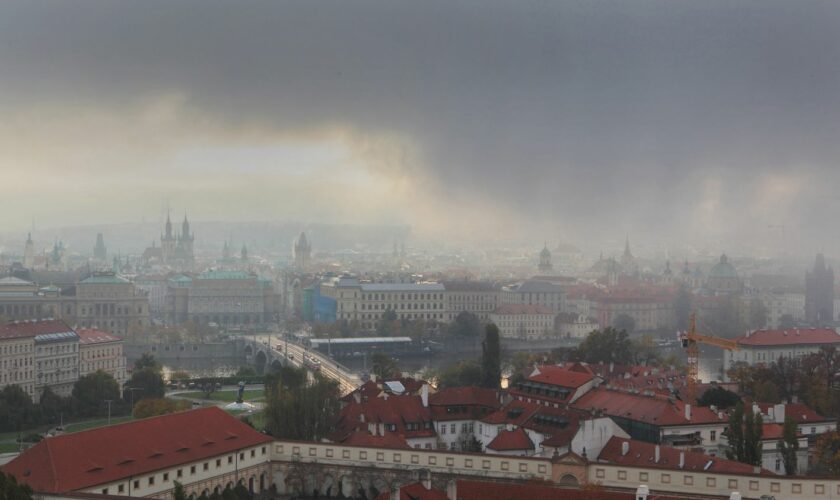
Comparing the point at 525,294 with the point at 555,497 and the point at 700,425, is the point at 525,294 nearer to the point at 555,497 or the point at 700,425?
the point at 700,425

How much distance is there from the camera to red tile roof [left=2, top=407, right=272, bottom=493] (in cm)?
2186

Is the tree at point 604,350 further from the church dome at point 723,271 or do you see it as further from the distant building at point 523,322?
the church dome at point 723,271

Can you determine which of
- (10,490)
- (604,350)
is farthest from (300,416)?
(604,350)

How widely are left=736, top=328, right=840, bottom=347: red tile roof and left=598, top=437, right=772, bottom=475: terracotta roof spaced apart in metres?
32.2

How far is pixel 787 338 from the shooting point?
5897 centimetres

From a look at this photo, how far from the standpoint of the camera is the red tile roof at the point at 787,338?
190 ft

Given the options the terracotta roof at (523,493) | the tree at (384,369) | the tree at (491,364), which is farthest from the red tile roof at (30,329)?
the terracotta roof at (523,493)

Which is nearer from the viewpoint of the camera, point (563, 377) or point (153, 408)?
point (563, 377)

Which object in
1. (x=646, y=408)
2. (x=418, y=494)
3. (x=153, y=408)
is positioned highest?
(x=646, y=408)

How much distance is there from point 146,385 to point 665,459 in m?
27.4

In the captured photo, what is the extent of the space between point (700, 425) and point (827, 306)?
312 ft

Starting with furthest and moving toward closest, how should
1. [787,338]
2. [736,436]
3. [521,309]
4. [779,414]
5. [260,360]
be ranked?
[521,309], [260,360], [787,338], [779,414], [736,436]

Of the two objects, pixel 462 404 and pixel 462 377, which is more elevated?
pixel 462 404

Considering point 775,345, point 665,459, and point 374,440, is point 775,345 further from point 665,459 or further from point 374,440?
point 374,440
